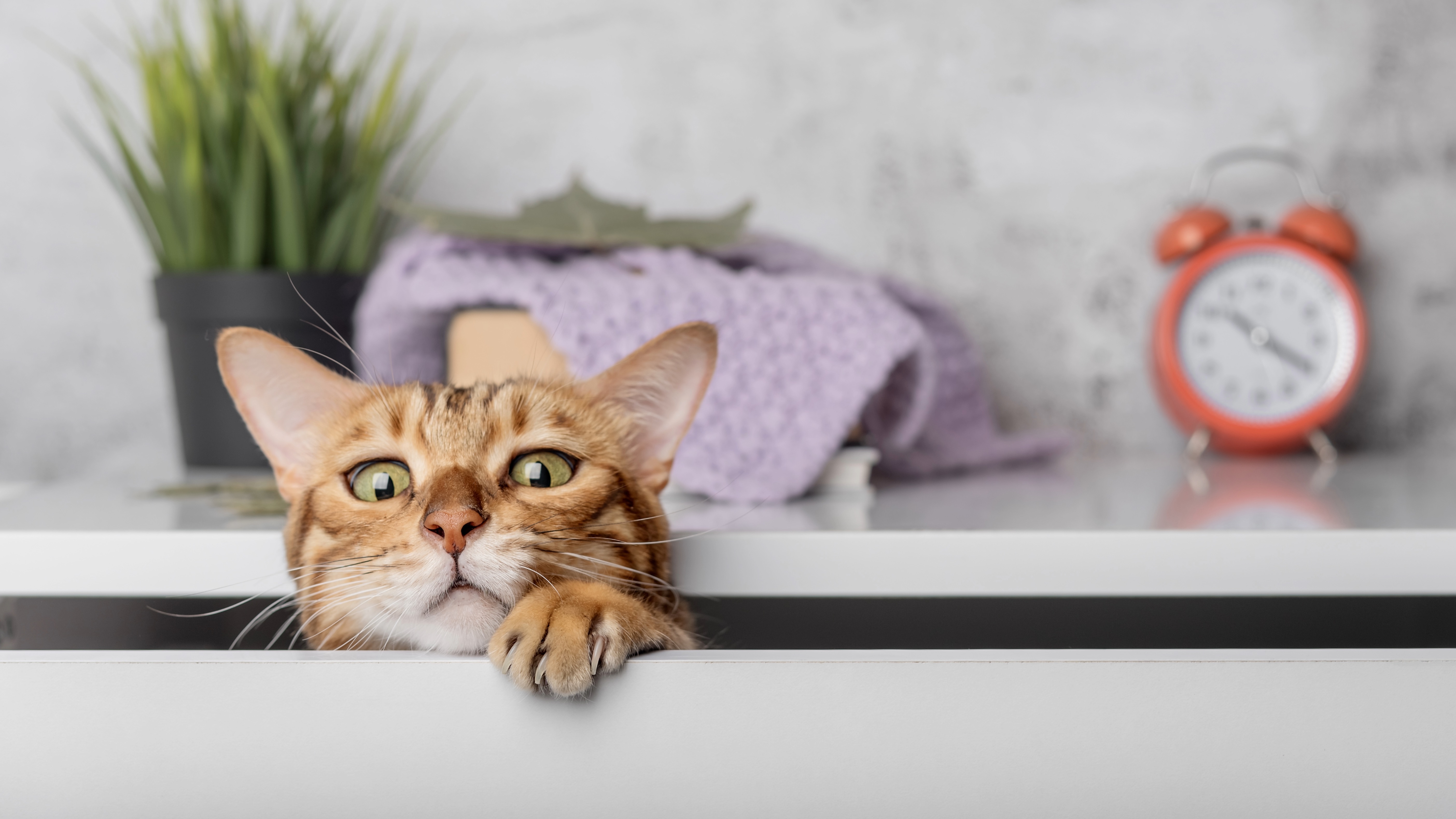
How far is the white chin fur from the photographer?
59cm

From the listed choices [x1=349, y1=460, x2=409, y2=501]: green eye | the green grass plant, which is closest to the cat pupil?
[x1=349, y1=460, x2=409, y2=501]: green eye

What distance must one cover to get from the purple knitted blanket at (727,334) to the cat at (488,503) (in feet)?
0.71

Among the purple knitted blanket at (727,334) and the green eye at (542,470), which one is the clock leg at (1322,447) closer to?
the purple knitted blanket at (727,334)

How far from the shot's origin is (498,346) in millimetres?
1027

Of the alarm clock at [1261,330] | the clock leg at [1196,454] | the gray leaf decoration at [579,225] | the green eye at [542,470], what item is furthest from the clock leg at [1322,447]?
the green eye at [542,470]

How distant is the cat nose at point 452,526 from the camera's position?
22.6 inches

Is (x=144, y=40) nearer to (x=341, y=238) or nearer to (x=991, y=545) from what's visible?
(x=341, y=238)

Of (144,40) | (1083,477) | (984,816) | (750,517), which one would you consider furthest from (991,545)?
(144,40)

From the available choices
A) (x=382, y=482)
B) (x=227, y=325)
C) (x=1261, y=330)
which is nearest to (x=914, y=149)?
(x=1261, y=330)

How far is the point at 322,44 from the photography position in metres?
1.29

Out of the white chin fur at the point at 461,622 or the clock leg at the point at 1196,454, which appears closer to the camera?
the white chin fur at the point at 461,622

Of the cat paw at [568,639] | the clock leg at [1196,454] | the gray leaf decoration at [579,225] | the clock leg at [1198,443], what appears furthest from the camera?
the clock leg at [1198,443]

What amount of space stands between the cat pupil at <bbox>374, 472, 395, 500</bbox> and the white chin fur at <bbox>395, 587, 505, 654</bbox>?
91 mm

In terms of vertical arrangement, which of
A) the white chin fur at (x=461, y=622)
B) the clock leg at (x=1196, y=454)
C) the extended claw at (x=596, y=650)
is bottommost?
the clock leg at (x=1196, y=454)
